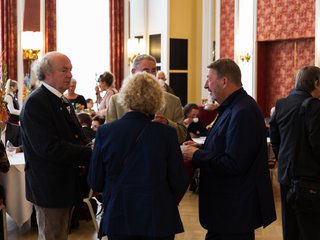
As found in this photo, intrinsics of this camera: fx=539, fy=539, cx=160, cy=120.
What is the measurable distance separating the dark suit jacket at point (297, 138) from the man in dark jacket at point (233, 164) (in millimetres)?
594

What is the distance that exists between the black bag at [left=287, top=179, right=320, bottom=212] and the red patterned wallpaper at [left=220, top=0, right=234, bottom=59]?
8.75 metres

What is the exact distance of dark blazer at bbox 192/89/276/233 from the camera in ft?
9.25

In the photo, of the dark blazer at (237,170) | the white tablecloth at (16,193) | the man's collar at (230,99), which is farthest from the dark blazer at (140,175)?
the white tablecloth at (16,193)

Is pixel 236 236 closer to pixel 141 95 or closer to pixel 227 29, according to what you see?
pixel 141 95

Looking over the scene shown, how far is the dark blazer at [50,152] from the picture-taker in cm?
310

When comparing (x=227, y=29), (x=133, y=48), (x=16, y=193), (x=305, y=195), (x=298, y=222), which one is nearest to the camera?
(x=305, y=195)

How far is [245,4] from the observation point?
11695mm

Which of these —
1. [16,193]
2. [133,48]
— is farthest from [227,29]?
[16,193]

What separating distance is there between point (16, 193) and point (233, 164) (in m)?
2.72

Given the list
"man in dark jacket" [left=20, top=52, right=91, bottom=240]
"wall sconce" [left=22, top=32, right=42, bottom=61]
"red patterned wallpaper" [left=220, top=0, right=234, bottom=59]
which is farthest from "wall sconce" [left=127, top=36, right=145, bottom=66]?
"man in dark jacket" [left=20, top=52, right=91, bottom=240]

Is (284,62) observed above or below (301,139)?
above

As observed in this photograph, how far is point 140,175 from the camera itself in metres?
2.66

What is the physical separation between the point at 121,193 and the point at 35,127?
0.75 metres

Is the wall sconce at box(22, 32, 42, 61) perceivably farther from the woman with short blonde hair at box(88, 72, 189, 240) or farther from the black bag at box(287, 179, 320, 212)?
the woman with short blonde hair at box(88, 72, 189, 240)
